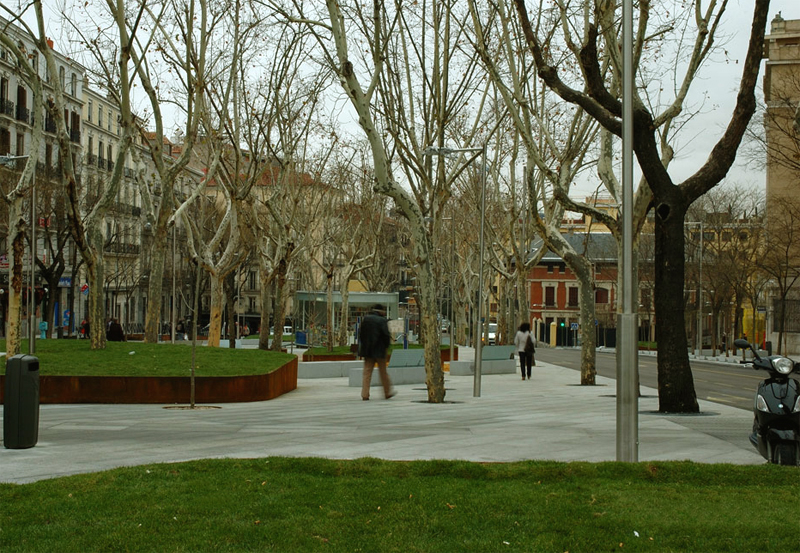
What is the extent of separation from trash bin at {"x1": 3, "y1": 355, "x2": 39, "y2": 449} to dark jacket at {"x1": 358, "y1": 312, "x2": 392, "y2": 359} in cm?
868

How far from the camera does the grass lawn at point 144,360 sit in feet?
62.8

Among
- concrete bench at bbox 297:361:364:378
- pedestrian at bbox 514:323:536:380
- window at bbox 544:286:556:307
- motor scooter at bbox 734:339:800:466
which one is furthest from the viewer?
window at bbox 544:286:556:307

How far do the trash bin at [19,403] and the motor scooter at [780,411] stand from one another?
22.6 ft

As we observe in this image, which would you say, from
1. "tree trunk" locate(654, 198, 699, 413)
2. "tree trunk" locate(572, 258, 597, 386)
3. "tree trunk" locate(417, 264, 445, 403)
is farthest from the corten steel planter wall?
"tree trunk" locate(572, 258, 597, 386)

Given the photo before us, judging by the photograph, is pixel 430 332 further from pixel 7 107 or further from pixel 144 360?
pixel 7 107

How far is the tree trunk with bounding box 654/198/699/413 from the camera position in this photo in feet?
51.2

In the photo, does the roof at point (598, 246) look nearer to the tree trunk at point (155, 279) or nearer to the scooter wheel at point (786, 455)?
the tree trunk at point (155, 279)

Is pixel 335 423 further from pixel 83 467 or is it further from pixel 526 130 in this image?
pixel 526 130

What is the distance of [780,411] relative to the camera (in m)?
8.39

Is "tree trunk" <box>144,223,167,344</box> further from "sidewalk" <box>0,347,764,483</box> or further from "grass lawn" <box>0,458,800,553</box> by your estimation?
"grass lawn" <box>0,458,800,553</box>

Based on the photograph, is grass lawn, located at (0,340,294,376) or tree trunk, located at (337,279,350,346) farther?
tree trunk, located at (337,279,350,346)

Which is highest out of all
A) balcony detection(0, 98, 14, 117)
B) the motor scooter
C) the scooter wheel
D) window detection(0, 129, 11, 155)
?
balcony detection(0, 98, 14, 117)

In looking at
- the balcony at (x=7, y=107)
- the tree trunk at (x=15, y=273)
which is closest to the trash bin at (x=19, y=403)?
the tree trunk at (x=15, y=273)

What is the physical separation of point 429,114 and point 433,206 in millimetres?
2919
